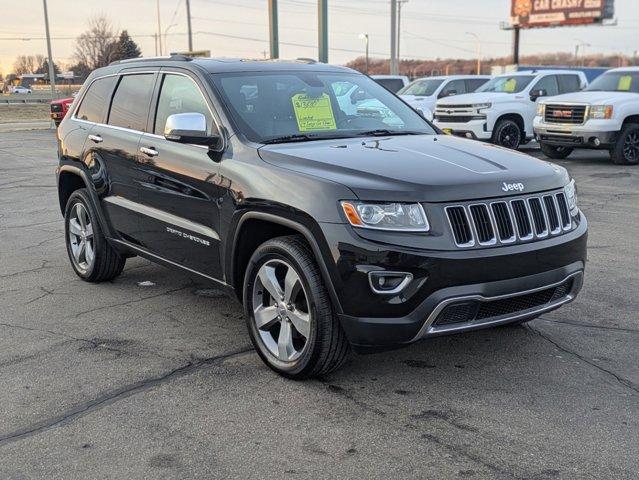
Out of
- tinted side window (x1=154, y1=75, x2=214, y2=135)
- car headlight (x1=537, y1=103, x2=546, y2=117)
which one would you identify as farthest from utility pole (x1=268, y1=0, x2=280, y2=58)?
tinted side window (x1=154, y1=75, x2=214, y2=135)

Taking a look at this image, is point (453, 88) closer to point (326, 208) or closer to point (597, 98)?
point (597, 98)

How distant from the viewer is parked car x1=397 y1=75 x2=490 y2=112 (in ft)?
64.0

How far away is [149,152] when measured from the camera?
16.8ft

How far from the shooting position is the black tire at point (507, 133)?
16.6m

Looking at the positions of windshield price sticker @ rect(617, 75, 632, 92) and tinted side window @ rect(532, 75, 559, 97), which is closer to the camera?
windshield price sticker @ rect(617, 75, 632, 92)

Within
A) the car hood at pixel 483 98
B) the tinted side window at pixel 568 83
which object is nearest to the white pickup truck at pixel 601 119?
the car hood at pixel 483 98

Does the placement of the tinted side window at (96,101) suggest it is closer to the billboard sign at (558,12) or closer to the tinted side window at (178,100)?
the tinted side window at (178,100)

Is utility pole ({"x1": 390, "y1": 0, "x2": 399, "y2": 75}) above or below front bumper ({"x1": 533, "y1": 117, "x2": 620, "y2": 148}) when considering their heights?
above

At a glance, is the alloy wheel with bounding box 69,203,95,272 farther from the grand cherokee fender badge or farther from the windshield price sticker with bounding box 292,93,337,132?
the grand cherokee fender badge

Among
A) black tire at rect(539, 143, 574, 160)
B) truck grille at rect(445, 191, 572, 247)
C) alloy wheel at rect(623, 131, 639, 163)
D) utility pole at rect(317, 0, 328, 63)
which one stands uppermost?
utility pole at rect(317, 0, 328, 63)

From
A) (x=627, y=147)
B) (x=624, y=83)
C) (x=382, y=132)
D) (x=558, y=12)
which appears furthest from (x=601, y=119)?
(x=558, y=12)

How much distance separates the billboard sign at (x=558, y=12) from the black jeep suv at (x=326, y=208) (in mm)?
53893

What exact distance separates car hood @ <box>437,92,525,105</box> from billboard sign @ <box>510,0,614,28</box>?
137ft

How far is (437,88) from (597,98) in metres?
6.04
